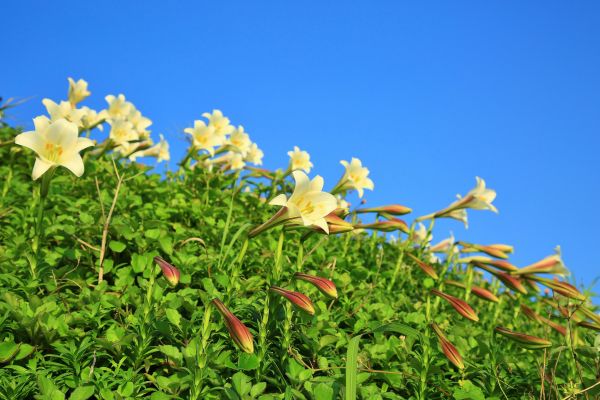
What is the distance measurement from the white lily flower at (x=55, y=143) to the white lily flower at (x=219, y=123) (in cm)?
230

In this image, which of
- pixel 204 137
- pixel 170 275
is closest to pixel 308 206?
pixel 170 275

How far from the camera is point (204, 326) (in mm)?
2135

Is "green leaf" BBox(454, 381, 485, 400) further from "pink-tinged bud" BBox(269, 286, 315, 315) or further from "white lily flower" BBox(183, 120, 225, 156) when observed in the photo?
"white lily flower" BBox(183, 120, 225, 156)

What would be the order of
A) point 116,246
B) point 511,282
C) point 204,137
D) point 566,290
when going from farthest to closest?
point 204,137 → point 511,282 → point 566,290 → point 116,246

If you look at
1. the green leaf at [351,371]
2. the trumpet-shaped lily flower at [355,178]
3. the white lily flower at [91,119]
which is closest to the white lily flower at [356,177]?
the trumpet-shaped lily flower at [355,178]

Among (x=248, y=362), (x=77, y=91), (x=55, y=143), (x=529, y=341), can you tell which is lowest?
(x=248, y=362)

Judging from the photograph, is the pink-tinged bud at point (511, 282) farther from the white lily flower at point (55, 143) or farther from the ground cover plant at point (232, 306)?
the white lily flower at point (55, 143)

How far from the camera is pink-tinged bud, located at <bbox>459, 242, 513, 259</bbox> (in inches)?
151

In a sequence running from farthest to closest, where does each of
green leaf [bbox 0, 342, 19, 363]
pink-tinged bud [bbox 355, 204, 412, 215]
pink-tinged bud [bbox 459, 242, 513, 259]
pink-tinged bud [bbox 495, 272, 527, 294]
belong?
pink-tinged bud [bbox 459, 242, 513, 259] → pink-tinged bud [bbox 355, 204, 412, 215] → pink-tinged bud [bbox 495, 272, 527, 294] → green leaf [bbox 0, 342, 19, 363]

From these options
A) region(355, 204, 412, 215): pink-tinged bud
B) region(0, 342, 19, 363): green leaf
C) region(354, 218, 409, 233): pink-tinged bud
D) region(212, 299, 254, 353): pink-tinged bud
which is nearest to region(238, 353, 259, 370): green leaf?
region(212, 299, 254, 353): pink-tinged bud

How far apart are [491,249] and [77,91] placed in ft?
11.9

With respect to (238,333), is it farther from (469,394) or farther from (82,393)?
(469,394)

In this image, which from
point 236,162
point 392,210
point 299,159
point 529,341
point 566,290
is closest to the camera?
point 529,341

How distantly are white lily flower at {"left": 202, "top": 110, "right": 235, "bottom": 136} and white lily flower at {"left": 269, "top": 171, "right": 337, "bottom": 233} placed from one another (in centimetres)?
262
